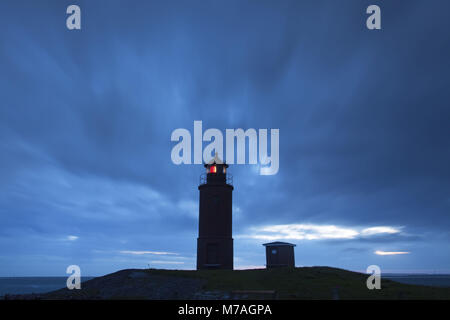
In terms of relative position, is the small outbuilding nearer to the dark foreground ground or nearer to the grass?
the grass

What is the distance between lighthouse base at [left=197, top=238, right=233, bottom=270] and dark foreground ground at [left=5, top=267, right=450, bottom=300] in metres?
5.32

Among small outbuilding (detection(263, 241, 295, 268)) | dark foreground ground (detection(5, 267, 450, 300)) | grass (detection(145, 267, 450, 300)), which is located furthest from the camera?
small outbuilding (detection(263, 241, 295, 268))

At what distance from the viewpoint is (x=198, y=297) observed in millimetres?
21859

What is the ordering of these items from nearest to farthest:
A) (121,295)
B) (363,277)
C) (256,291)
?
(256,291) < (121,295) < (363,277)

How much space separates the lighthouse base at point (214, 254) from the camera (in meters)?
35.0

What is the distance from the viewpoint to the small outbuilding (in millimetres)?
36375

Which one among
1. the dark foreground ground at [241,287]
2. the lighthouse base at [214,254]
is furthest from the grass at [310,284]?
the lighthouse base at [214,254]

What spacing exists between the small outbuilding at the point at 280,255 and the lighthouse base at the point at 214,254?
189 inches

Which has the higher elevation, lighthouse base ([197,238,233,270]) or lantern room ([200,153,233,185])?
lantern room ([200,153,233,185])

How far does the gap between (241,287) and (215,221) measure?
1283cm

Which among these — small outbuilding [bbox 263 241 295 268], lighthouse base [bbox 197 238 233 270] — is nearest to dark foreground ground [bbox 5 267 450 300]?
lighthouse base [bbox 197 238 233 270]
